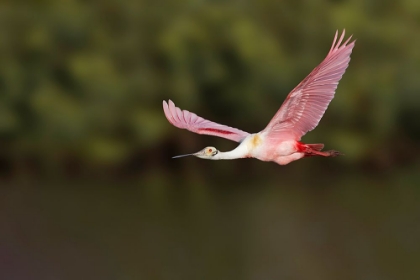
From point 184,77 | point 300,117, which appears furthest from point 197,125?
point 184,77

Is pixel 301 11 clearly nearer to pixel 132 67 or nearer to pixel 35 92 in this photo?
pixel 132 67

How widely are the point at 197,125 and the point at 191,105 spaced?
650cm

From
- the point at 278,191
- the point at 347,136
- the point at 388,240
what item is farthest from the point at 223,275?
the point at 347,136

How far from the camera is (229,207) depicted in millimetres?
9875

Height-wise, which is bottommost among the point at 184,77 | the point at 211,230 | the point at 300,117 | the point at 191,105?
the point at 300,117

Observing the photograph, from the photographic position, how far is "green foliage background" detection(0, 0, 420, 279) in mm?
10086

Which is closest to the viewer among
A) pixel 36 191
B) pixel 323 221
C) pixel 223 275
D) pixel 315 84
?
pixel 315 84

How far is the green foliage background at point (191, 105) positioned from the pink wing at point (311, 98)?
18.1 feet

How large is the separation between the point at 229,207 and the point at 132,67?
2.42 metres

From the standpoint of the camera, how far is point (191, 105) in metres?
10.9

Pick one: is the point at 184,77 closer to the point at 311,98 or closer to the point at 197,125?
the point at 197,125

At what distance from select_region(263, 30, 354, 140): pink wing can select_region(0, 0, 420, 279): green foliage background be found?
217 inches

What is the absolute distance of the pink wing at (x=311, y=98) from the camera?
3846 millimetres

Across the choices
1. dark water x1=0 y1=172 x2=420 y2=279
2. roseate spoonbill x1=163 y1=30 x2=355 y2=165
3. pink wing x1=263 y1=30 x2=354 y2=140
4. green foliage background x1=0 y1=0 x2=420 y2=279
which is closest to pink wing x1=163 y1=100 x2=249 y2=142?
roseate spoonbill x1=163 y1=30 x2=355 y2=165
